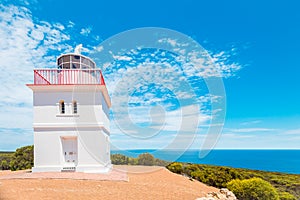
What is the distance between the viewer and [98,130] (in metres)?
10.5

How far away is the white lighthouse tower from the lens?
33.5ft

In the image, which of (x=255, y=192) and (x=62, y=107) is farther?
(x=255, y=192)

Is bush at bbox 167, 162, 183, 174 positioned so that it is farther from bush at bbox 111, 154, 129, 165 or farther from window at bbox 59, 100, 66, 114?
window at bbox 59, 100, 66, 114

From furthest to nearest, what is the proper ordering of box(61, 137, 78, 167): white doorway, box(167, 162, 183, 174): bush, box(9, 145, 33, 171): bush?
box(9, 145, 33, 171): bush → box(167, 162, 183, 174): bush → box(61, 137, 78, 167): white doorway

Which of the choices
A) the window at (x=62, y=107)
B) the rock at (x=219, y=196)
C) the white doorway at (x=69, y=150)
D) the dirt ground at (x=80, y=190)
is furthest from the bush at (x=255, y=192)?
the window at (x=62, y=107)

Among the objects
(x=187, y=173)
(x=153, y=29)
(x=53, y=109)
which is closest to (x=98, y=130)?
(x=53, y=109)

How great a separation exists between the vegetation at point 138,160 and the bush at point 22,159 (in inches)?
250

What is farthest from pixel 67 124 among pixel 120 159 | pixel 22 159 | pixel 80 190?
pixel 22 159

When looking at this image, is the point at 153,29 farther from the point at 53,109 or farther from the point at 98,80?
the point at 53,109

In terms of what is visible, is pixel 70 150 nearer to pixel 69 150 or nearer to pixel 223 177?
pixel 69 150

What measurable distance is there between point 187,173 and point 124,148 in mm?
5511


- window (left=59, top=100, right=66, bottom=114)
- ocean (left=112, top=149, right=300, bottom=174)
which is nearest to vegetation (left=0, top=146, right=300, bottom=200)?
ocean (left=112, top=149, right=300, bottom=174)

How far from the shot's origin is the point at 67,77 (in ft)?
35.9

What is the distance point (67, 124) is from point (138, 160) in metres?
8.87
